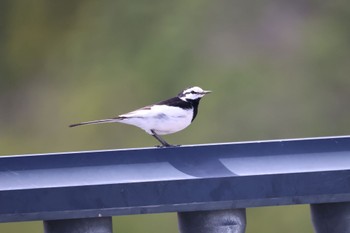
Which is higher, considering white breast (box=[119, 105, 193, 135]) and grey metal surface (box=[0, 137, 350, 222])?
white breast (box=[119, 105, 193, 135])

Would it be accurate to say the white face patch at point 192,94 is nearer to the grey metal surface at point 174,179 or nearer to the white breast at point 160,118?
the white breast at point 160,118

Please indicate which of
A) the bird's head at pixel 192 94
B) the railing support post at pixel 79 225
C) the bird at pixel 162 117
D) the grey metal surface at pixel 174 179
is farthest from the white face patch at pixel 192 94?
the railing support post at pixel 79 225

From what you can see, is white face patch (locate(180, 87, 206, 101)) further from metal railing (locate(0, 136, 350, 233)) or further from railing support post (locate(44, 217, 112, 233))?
railing support post (locate(44, 217, 112, 233))

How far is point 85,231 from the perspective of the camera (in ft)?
8.34

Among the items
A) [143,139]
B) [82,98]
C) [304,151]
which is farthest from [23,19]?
[304,151]

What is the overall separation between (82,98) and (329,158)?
5.17 meters

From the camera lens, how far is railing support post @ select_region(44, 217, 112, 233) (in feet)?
8.30

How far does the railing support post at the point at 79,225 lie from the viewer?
2.53 metres

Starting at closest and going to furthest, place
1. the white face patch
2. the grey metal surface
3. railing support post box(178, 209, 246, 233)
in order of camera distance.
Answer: the grey metal surface < railing support post box(178, 209, 246, 233) < the white face patch

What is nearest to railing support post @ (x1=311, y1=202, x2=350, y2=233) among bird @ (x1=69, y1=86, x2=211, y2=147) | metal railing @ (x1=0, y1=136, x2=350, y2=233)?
metal railing @ (x1=0, y1=136, x2=350, y2=233)

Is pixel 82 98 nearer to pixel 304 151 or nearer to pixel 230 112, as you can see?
pixel 230 112

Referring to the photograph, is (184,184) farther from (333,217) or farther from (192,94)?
(192,94)

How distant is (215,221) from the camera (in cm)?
259

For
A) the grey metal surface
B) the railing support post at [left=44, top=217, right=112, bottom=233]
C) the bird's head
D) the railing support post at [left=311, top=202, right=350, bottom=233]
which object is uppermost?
the bird's head
